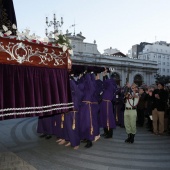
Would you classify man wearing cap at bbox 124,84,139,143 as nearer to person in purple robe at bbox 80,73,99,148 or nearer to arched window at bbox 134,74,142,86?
person in purple robe at bbox 80,73,99,148

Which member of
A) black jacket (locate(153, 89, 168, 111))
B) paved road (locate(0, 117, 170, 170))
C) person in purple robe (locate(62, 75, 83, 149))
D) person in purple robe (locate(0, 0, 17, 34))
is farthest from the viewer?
black jacket (locate(153, 89, 168, 111))

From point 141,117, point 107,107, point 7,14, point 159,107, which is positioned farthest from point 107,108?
point 7,14

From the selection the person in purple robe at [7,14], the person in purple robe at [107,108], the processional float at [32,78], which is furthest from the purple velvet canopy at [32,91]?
the person in purple robe at [107,108]

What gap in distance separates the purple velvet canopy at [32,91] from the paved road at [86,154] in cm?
142

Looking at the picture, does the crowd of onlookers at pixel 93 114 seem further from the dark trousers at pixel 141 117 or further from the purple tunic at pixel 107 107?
the dark trousers at pixel 141 117

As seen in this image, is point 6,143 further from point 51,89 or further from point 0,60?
point 0,60

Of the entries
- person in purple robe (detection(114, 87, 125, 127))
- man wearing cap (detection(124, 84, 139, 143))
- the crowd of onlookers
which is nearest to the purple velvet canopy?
the crowd of onlookers

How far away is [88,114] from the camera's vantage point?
6.46 metres

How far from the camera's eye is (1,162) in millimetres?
5133

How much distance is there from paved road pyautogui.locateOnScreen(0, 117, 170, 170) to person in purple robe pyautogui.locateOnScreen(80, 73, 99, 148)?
351 mm

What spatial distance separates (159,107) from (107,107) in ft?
6.13

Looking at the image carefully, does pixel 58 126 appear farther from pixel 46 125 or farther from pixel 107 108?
pixel 107 108

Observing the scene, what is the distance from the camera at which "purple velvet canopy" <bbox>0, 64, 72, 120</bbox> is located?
3826 mm

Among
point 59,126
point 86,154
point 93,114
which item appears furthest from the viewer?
point 59,126
